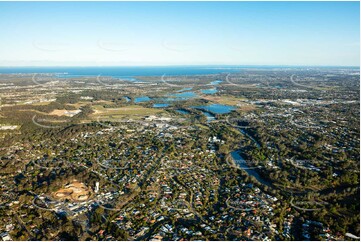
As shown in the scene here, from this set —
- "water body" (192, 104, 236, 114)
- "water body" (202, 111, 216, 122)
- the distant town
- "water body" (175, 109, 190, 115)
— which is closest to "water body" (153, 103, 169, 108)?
"water body" (175, 109, 190, 115)

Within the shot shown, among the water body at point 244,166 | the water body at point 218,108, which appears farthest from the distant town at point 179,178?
the water body at point 218,108

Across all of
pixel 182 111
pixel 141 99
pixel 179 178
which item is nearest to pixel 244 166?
pixel 179 178

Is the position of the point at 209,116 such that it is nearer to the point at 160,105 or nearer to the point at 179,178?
the point at 160,105

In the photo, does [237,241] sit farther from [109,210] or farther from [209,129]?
[209,129]

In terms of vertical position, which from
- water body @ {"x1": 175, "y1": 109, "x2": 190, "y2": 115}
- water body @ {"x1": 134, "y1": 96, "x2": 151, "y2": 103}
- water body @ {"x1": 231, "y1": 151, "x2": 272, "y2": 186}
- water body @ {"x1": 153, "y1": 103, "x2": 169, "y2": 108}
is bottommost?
water body @ {"x1": 231, "y1": 151, "x2": 272, "y2": 186}

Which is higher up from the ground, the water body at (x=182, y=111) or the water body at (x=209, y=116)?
the water body at (x=182, y=111)

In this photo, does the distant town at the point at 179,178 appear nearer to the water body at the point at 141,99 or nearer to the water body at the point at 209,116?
the water body at the point at 209,116

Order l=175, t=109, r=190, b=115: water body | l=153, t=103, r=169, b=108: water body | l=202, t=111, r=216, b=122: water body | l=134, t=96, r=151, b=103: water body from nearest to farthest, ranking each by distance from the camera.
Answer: l=202, t=111, r=216, b=122: water body → l=175, t=109, r=190, b=115: water body → l=153, t=103, r=169, b=108: water body → l=134, t=96, r=151, b=103: water body

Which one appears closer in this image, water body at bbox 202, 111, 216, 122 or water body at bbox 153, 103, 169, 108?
water body at bbox 202, 111, 216, 122

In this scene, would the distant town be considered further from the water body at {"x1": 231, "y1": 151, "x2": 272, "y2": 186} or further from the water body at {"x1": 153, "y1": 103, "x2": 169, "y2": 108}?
the water body at {"x1": 153, "y1": 103, "x2": 169, "y2": 108}
